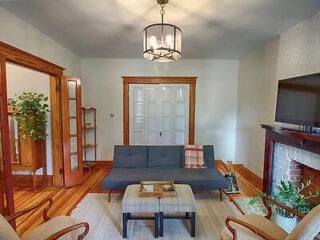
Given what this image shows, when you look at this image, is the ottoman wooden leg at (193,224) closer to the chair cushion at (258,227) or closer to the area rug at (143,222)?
the area rug at (143,222)

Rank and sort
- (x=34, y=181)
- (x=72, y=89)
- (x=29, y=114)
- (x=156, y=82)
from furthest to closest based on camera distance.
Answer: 1. (x=156, y=82)
2. (x=72, y=89)
3. (x=34, y=181)
4. (x=29, y=114)

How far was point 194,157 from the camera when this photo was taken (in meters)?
3.33

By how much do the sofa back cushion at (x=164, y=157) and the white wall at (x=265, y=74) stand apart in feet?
5.33

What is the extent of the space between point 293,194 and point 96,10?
10.4ft

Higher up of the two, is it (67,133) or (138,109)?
(138,109)

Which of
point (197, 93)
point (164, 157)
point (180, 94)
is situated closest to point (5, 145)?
point (164, 157)

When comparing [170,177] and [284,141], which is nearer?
[284,141]

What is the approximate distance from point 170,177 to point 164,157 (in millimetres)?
598

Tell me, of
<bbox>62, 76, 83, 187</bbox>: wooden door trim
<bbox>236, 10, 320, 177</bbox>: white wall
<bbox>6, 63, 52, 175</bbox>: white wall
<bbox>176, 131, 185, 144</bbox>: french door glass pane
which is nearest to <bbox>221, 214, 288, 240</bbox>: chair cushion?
<bbox>236, 10, 320, 177</bbox>: white wall

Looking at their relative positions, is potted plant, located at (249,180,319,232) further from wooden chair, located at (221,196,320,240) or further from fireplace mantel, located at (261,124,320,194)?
fireplace mantel, located at (261,124,320,194)

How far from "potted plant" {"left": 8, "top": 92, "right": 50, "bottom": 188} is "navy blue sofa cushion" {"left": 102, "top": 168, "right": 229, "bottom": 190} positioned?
4.81 feet

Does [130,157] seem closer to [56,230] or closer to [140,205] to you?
[140,205]

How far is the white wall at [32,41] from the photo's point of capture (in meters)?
2.08

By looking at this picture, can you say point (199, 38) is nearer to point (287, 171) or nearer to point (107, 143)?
point (287, 171)
